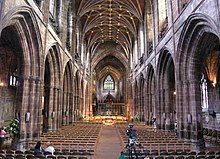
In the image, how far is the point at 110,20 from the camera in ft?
127

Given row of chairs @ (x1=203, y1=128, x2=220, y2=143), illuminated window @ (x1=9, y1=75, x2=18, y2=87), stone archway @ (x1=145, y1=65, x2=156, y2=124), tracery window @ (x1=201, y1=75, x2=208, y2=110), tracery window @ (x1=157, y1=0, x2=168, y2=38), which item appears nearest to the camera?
row of chairs @ (x1=203, y1=128, x2=220, y2=143)

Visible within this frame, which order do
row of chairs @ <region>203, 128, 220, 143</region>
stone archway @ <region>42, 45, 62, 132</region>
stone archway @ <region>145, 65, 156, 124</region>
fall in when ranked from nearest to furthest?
1. row of chairs @ <region>203, 128, 220, 143</region>
2. stone archway @ <region>42, 45, 62, 132</region>
3. stone archway @ <region>145, 65, 156, 124</region>

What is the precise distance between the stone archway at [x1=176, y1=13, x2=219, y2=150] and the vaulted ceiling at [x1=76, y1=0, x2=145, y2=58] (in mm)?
17357

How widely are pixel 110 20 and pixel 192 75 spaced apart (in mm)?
26266

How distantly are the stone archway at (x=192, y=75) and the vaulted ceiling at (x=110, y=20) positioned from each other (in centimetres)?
1736

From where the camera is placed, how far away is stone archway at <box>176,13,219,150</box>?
14.1m

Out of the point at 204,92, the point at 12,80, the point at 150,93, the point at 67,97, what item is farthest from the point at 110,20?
the point at 12,80

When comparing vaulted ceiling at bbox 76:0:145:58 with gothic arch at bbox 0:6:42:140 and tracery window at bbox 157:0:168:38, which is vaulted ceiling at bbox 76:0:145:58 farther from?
gothic arch at bbox 0:6:42:140

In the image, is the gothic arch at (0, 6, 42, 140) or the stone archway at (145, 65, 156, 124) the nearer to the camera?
the gothic arch at (0, 6, 42, 140)

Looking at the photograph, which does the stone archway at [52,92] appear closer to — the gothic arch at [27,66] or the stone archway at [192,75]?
the gothic arch at [27,66]

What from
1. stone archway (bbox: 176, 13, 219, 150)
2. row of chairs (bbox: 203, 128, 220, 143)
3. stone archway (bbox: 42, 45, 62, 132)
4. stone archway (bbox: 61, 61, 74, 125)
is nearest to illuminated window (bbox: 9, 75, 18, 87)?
stone archway (bbox: 42, 45, 62, 132)

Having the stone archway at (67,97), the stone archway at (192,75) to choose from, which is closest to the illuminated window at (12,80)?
the stone archway at (67,97)

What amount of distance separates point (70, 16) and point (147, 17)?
9.98 metres

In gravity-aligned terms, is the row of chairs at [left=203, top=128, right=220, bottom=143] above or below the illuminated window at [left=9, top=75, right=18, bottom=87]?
below
